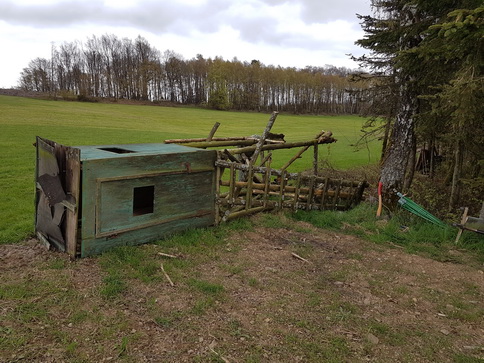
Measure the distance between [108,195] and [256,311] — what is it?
10.2ft

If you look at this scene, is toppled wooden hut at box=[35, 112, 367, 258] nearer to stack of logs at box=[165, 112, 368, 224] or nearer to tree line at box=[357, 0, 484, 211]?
stack of logs at box=[165, 112, 368, 224]

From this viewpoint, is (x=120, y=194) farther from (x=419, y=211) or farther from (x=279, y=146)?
(x=419, y=211)

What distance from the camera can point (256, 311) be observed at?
4.77m

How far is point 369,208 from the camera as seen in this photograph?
33.2 ft

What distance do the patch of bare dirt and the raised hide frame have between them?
41 centimetres

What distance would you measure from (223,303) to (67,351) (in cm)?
198

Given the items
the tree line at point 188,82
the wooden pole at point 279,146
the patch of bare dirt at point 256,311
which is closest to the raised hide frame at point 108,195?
the patch of bare dirt at point 256,311

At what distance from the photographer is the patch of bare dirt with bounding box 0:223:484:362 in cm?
395

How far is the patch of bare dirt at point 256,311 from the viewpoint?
3.95 metres

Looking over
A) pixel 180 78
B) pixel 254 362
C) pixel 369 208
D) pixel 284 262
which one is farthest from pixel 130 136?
pixel 180 78

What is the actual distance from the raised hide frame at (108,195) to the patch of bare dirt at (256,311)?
0.41m

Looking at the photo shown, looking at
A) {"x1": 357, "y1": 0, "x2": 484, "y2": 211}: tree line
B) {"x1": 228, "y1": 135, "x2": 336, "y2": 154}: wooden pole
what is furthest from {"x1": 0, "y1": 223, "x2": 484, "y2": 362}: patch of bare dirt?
{"x1": 357, "y1": 0, "x2": 484, "y2": 211}: tree line

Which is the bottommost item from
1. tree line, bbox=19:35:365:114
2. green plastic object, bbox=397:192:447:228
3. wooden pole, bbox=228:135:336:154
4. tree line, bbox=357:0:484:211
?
green plastic object, bbox=397:192:447:228

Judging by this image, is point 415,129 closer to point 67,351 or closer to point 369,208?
point 369,208
